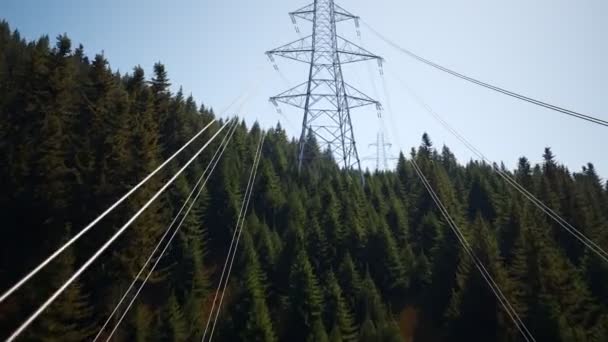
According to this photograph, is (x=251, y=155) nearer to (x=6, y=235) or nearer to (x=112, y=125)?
(x=112, y=125)

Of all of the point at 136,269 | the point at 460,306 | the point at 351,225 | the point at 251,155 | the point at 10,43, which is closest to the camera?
the point at 136,269

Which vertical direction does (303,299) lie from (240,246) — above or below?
below

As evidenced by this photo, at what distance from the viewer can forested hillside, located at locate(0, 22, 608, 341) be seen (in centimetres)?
3131

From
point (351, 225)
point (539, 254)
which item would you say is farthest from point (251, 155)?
point (539, 254)

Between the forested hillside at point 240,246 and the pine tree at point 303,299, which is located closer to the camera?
the forested hillside at point 240,246

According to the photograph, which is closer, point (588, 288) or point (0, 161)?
point (0, 161)

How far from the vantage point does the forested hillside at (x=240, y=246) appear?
103ft

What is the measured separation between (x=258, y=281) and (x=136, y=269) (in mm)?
10776

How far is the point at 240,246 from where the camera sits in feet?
140

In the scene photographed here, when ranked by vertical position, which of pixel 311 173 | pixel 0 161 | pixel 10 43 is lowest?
pixel 0 161

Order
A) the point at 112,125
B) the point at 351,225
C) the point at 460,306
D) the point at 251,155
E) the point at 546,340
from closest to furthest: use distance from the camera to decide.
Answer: the point at 546,340, the point at 112,125, the point at 460,306, the point at 351,225, the point at 251,155

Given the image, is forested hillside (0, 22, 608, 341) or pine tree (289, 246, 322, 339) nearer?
forested hillside (0, 22, 608, 341)

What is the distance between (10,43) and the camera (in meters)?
89.9

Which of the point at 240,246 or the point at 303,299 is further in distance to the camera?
the point at 240,246
